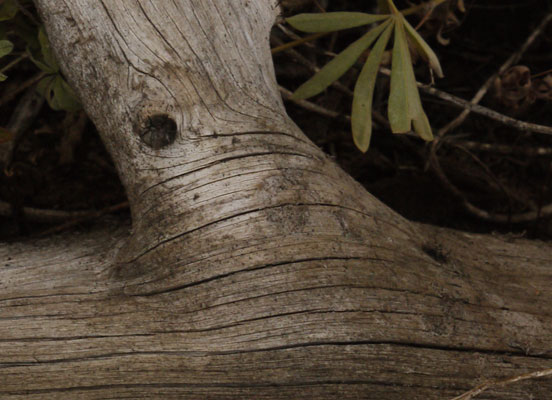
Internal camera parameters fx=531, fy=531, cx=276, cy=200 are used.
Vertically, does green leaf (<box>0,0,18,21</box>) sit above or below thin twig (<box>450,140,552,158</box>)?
below

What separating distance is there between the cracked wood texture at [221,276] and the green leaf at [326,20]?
18 centimetres

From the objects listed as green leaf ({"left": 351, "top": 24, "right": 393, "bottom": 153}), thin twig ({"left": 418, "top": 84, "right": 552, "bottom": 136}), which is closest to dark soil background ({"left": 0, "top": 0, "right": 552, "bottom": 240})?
thin twig ({"left": 418, "top": 84, "right": 552, "bottom": 136})

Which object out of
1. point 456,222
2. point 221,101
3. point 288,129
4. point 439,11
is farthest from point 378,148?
point 221,101

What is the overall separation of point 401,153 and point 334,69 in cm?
87

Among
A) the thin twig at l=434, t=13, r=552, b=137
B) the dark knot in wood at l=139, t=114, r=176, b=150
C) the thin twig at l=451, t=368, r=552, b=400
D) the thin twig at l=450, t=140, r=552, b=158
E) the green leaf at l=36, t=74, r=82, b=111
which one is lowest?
the thin twig at l=451, t=368, r=552, b=400

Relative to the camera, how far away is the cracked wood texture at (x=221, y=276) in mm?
1325

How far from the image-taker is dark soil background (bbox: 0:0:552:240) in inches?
87.8

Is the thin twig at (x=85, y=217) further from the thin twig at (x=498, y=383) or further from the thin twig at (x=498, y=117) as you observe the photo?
the thin twig at (x=498, y=383)

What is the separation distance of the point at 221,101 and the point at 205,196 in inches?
10.9

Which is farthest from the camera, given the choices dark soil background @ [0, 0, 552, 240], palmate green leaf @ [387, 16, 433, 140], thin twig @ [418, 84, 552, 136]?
dark soil background @ [0, 0, 552, 240]

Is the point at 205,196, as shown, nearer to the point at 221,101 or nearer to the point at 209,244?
the point at 209,244

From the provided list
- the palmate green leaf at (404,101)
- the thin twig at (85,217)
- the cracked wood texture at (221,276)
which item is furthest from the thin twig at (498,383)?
the thin twig at (85,217)

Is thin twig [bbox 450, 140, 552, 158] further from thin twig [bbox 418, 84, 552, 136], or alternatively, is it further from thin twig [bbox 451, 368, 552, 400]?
thin twig [bbox 451, 368, 552, 400]

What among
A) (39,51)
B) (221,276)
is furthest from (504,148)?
(39,51)
